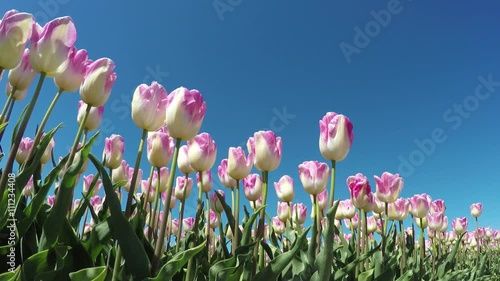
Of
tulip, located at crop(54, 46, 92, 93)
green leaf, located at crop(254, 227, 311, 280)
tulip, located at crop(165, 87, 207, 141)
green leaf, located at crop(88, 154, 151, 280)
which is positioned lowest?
green leaf, located at crop(254, 227, 311, 280)

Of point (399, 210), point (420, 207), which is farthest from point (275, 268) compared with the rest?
point (420, 207)

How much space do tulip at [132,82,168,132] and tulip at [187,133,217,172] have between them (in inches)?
11.1

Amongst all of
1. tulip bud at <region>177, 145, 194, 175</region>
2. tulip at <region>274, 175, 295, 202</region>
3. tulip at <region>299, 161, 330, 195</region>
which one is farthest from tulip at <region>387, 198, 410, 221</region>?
tulip bud at <region>177, 145, 194, 175</region>

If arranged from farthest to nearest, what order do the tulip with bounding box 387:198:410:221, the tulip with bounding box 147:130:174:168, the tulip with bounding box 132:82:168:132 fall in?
the tulip with bounding box 387:198:410:221
the tulip with bounding box 147:130:174:168
the tulip with bounding box 132:82:168:132

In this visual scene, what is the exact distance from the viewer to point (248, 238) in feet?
5.63

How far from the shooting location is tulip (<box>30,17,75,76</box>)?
1385mm

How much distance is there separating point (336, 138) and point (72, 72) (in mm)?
1148

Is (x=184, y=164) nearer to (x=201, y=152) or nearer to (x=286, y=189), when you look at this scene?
(x=201, y=152)

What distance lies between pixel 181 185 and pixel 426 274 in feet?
7.99

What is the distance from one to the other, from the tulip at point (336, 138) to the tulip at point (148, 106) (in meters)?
0.78

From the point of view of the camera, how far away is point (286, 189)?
277 cm

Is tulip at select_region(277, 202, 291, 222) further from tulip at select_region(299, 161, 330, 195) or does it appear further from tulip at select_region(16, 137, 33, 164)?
tulip at select_region(16, 137, 33, 164)

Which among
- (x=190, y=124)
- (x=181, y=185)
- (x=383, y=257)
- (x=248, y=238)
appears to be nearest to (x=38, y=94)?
(x=190, y=124)

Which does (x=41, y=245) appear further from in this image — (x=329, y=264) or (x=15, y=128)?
(x=329, y=264)
